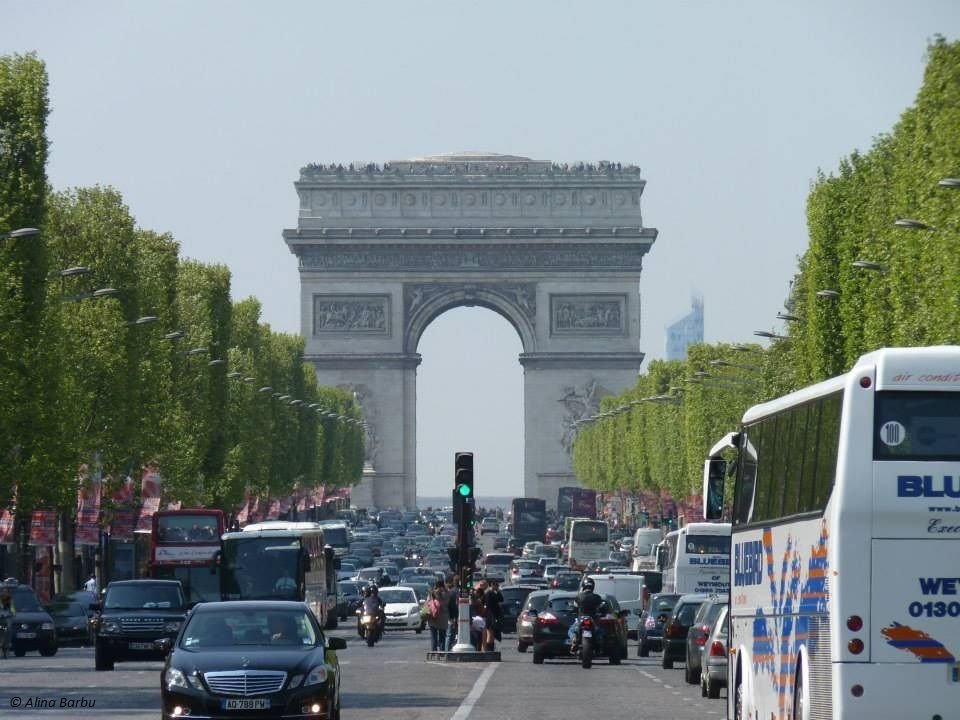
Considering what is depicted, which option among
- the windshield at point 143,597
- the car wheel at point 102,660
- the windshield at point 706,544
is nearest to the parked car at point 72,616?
the windshield at point 143,597

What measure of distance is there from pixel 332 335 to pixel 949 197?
334 feet

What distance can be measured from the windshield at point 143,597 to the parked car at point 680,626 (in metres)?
8.49

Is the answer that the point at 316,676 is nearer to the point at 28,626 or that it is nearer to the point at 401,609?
the point at 28,626

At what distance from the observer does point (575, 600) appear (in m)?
45.4

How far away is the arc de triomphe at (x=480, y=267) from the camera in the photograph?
14250 cm

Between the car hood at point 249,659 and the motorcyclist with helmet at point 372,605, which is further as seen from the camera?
Answer: the motorcyclist with helmet at point 372,605

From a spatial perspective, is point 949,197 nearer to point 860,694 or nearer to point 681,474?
point 860,694

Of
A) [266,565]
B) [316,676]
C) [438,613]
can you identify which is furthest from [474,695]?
[266,565]

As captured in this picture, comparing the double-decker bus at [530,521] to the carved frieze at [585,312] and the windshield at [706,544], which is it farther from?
the windshield at [706,544]

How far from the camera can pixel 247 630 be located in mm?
24094

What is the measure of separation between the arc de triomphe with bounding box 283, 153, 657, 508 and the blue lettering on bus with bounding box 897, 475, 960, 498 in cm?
12263

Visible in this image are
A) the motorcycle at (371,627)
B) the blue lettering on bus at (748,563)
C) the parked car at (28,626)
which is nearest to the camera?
the blue lettering on bus at (748,563)

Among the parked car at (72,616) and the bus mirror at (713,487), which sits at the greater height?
the bus mirror at (713,487)

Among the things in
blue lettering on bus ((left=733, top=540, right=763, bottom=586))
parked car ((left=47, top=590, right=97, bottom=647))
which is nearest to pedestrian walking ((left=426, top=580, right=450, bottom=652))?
parked car ((left=47, top=590, right=97, bottom=647))
